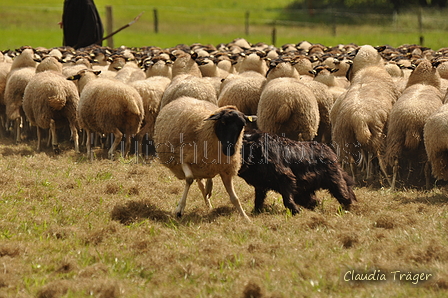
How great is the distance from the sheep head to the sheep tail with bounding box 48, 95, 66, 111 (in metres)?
4.55

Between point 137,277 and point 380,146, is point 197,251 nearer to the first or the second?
point 137,277

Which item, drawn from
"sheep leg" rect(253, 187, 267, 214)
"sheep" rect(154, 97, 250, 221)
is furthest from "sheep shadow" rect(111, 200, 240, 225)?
"sheep leg" rect(253, 187, 267, 214)

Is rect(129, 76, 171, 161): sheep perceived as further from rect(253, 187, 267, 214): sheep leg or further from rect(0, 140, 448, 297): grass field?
rect(253, 187, 267, 214): sheep leg

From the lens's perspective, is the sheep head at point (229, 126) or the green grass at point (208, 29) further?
the green grass at point (208, 29)

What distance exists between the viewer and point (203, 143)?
5.89 meters

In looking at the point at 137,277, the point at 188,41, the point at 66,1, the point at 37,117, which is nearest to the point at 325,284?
the point at 137,277

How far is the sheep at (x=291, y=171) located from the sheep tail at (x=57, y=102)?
165 inches

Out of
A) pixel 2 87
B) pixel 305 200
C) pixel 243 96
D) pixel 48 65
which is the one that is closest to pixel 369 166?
pixel 305 200

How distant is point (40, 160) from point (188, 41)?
813 inches

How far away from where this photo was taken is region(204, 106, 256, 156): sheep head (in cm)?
562

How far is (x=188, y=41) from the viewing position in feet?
94.6

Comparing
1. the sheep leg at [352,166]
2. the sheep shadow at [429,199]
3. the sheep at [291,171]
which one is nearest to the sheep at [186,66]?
the sheep leg at [352,166]

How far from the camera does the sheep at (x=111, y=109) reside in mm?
8906

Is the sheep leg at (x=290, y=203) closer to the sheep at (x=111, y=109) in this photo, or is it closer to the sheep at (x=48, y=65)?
the sheep at (x=111, y=109)
